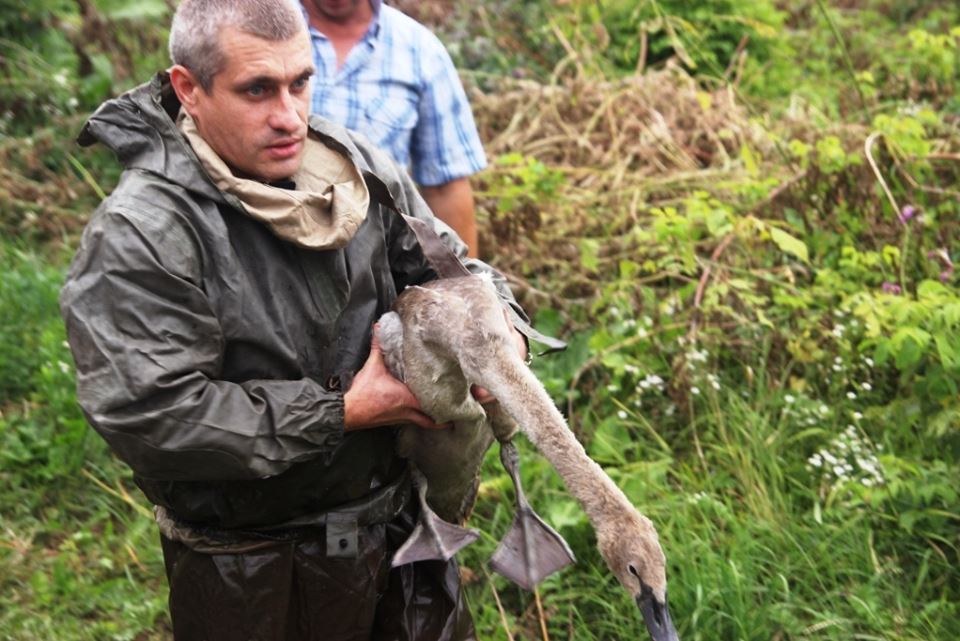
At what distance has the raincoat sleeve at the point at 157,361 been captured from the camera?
257 cm

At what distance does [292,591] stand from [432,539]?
0.42 m

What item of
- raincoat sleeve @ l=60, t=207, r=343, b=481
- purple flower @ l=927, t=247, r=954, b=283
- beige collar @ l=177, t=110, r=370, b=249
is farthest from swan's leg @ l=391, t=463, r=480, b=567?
purple flower @ l=927, t=247, r=954, b=283

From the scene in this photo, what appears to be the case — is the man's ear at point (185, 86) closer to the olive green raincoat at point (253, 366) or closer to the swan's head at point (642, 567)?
the olive green raincoat at point (253, 366)

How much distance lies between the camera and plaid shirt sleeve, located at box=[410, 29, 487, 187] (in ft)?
16.4

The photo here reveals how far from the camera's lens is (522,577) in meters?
3.13

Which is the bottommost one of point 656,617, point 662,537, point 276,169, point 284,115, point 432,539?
point 662,537

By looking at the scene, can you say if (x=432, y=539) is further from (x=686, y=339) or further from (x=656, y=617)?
(x=686, y=339)

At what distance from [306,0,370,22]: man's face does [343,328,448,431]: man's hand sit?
229 cm

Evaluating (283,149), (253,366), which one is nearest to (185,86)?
(283,149)

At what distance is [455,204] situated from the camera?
528 centimetres

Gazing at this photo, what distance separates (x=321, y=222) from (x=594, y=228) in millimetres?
3943

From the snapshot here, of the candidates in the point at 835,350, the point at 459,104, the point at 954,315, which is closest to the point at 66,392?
the point at 459,104

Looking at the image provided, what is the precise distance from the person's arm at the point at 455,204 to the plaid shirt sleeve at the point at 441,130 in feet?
0.19

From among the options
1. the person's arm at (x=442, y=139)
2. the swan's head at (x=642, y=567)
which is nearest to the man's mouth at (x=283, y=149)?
the swan's head at (x=642, y=567)
